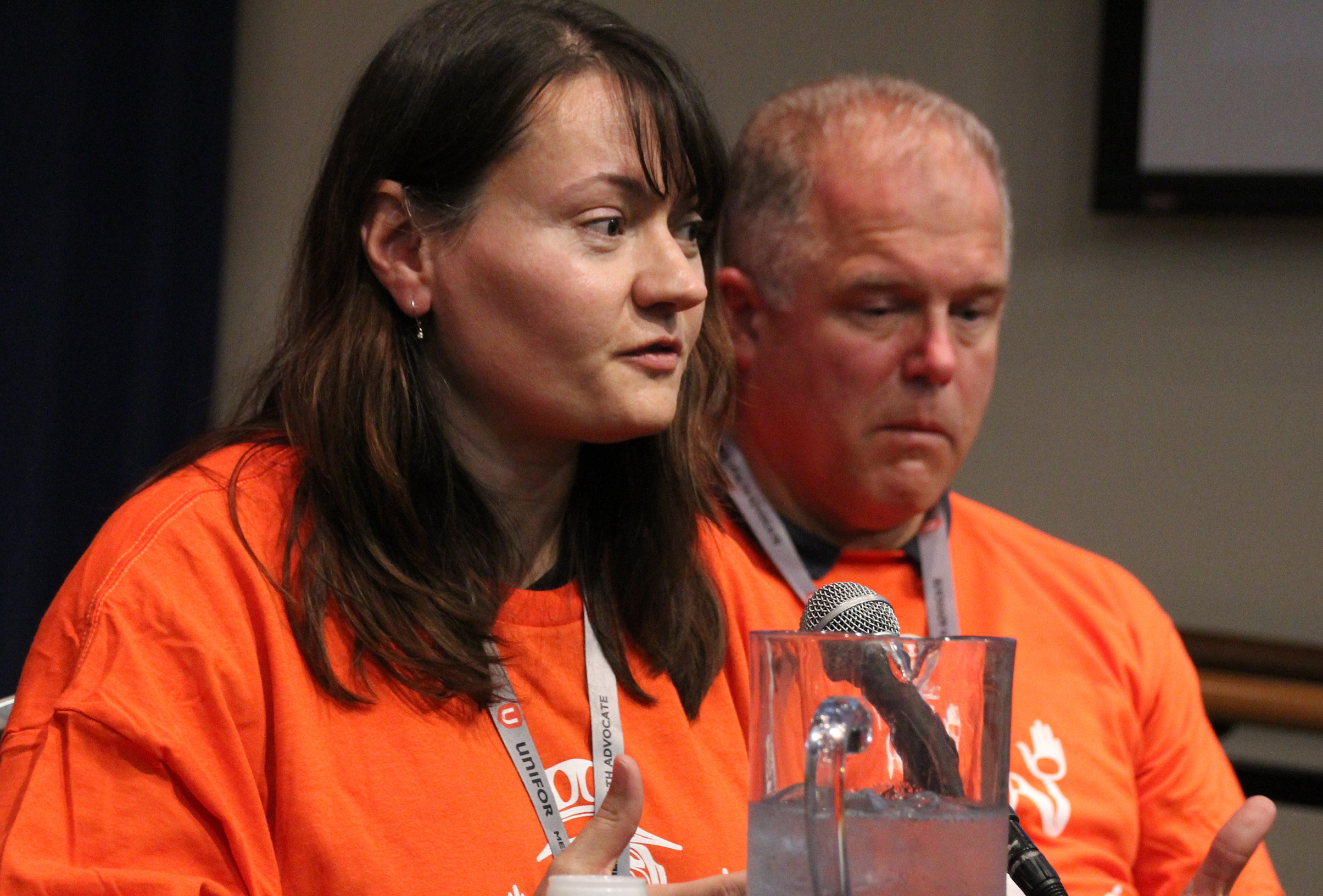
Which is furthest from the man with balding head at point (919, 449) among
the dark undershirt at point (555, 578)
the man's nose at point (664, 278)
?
the man's nose at point (664, 278)

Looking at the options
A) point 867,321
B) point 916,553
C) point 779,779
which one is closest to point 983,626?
point 916,553

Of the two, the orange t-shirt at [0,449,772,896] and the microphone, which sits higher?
the microphone

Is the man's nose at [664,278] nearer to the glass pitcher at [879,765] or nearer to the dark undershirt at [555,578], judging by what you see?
the dark undershirt at [555,578]

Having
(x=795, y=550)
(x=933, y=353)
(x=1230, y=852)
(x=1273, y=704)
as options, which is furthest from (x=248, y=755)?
(x=1273, y=704)

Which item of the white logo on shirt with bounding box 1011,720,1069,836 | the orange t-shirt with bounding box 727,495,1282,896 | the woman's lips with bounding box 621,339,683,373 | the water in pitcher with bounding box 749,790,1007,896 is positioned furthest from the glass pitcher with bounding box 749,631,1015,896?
the white logo on shirt with bounding box 1011,720,1069,836

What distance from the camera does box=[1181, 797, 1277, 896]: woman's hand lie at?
116 cm

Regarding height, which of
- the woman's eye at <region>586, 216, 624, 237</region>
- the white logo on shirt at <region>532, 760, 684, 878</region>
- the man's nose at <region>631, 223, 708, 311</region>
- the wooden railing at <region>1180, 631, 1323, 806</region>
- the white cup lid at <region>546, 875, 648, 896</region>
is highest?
the woman's eye at <region>586, 216, 624, 237</region>

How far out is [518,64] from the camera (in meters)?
1.31

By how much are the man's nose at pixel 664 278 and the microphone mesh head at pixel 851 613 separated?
422mm

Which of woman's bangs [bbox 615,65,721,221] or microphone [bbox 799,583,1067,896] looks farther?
woman's bangs [bbox 615,65,721,221]

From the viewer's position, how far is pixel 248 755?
1117 mm

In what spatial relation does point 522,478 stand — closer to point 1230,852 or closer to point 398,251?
point 398,251

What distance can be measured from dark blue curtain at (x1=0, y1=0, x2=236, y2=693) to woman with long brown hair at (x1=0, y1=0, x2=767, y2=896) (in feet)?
4.92

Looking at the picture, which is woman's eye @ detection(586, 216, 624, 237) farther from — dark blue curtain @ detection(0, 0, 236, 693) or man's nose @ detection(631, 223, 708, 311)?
dark blue curtain @ detection(0, 0, 236, 693)
